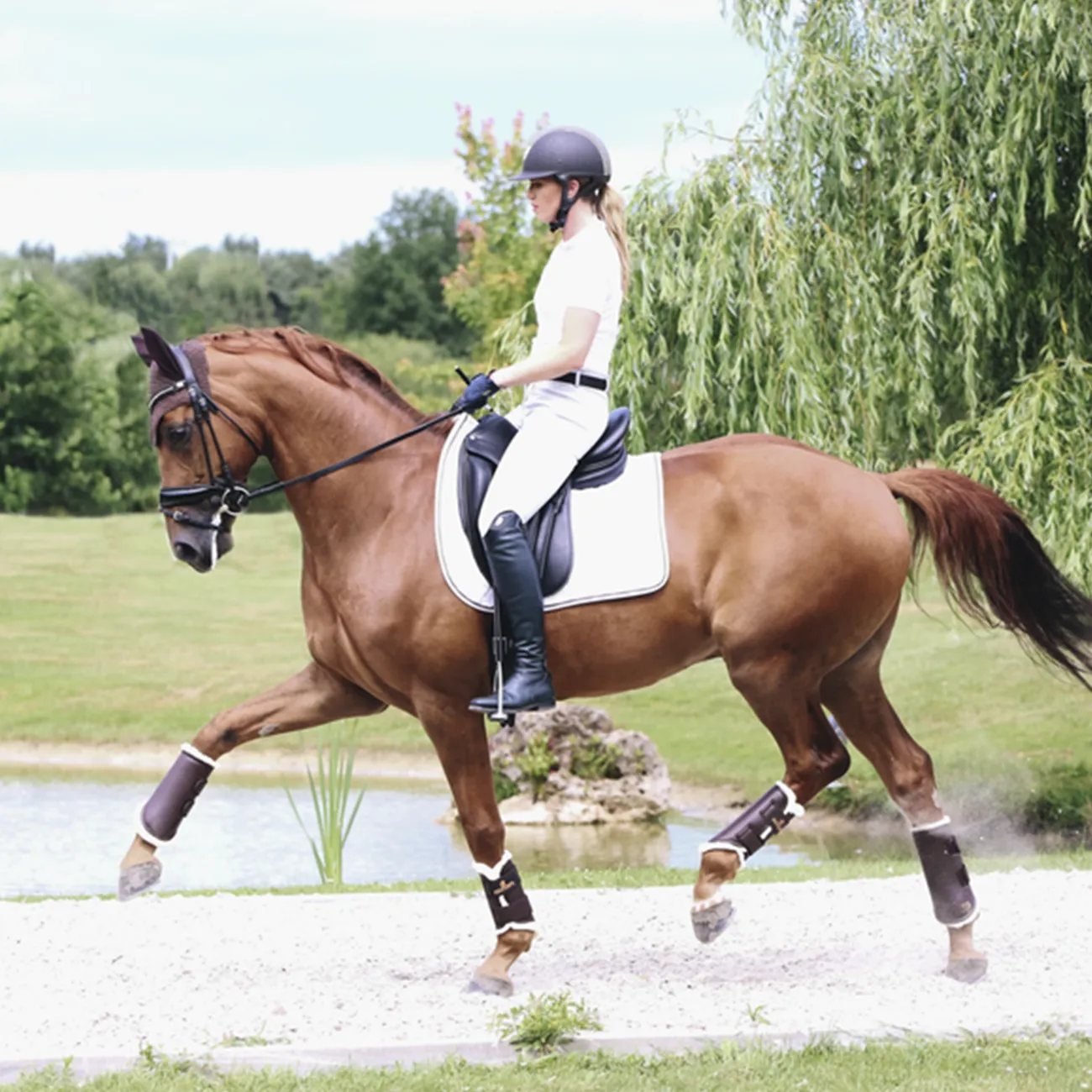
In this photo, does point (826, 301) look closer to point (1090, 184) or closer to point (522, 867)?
point (1090, 184)

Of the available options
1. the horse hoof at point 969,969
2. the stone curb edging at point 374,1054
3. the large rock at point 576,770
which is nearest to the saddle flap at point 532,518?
the stone curb edging at point 374,1054

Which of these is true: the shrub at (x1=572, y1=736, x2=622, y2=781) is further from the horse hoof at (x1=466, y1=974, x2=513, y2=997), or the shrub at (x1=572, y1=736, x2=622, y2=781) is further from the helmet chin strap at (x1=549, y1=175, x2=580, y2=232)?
the helmet chin strap at (x1=549, y1=175, x2=580, y2=232)

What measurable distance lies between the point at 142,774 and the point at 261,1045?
1182cm

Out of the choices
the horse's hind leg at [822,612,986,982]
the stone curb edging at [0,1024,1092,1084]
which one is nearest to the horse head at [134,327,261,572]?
the stone curb edging at [0,1024,1092,1084]

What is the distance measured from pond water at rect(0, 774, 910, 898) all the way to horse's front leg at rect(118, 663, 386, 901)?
5106 millimetres

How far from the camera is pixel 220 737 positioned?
552 centimetres

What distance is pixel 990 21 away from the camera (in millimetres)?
10906

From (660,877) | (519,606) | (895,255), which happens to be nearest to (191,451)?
(519,606)

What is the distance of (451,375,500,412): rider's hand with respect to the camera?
511 cm

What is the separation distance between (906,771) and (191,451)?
280 cm

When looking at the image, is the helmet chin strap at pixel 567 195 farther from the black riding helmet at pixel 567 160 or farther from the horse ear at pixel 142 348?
the horse ear at pixel 142 348

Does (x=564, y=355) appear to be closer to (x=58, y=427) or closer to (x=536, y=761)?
(x=536, y=761)

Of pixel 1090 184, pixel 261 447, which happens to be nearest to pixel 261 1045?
pixel 261 447

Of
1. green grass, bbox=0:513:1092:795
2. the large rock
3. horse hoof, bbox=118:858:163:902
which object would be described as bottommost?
green grass, bbox=0:513:1092:795
